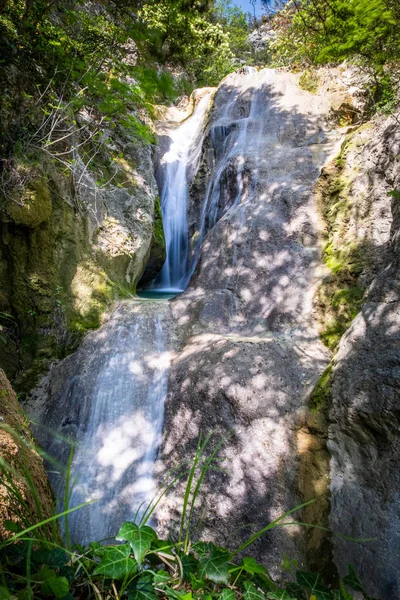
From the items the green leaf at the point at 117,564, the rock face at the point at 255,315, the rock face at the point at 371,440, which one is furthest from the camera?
the rock face at the point at 255,315

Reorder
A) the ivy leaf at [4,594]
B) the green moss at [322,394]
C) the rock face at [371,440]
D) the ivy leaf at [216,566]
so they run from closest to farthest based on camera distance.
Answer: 1. the ivy leaf at [4,594]
2. the ivy leaf at [216,566]
3. the rock face at [371,440]
4. the green moss at [322,394]

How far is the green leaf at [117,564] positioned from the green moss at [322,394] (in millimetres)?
2737

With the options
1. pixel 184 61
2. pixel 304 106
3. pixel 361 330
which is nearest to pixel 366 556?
pixel 361 330

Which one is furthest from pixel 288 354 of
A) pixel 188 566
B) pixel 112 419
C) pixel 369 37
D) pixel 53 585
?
pixel 369 37

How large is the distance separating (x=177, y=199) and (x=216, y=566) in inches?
390

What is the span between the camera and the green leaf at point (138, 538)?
113 cm

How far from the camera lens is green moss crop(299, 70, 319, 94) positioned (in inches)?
367

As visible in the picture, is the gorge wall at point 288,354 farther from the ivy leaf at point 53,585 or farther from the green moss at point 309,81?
the ivy leaf at point 53,585

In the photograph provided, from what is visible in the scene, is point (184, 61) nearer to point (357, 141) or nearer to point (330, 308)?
point (357, 141)

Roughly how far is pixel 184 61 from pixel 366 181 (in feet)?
49.6

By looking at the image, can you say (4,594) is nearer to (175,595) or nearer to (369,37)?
(175,595)

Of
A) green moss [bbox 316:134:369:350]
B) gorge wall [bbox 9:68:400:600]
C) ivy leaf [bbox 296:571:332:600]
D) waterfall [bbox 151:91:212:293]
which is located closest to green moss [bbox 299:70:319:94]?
gorge wall [bbox 9:68:400:600]

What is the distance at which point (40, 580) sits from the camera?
39.7 inches

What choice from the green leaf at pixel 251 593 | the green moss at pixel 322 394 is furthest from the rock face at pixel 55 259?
the green leaf at pixel 251 593
